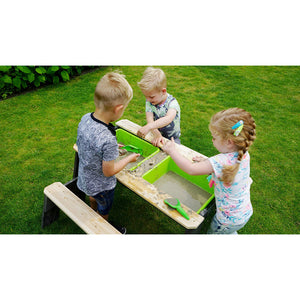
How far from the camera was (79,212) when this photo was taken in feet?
6.61

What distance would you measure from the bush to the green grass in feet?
0.64

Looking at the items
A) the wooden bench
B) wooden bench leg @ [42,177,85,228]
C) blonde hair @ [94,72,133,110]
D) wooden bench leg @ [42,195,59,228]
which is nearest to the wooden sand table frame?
the wooden bench

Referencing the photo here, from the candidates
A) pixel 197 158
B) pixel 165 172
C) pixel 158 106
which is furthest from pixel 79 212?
pixel 158 106

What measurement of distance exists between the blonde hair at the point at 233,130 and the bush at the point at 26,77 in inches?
181

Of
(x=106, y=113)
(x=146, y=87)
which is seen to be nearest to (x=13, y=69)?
(x=146, y=87)

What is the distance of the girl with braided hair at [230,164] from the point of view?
159 centimetres

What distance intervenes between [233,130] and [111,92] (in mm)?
885

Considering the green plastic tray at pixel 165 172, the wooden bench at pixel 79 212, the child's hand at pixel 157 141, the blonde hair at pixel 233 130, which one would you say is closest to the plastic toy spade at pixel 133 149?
the child's hand at pixel 157 141

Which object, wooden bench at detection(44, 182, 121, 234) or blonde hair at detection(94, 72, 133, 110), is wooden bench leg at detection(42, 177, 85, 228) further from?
blonde hair at detection(94, 72, 133, 110)

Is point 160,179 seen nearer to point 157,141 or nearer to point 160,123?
point 157,141

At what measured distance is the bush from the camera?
4729 mm

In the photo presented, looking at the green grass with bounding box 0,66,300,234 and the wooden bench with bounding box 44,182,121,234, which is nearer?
the wooden bench with bounding box 44,182,121,234

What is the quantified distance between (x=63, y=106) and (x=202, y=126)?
9.37 feet

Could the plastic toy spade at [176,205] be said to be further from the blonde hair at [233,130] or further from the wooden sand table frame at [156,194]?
the blonde hair at [233,130]
